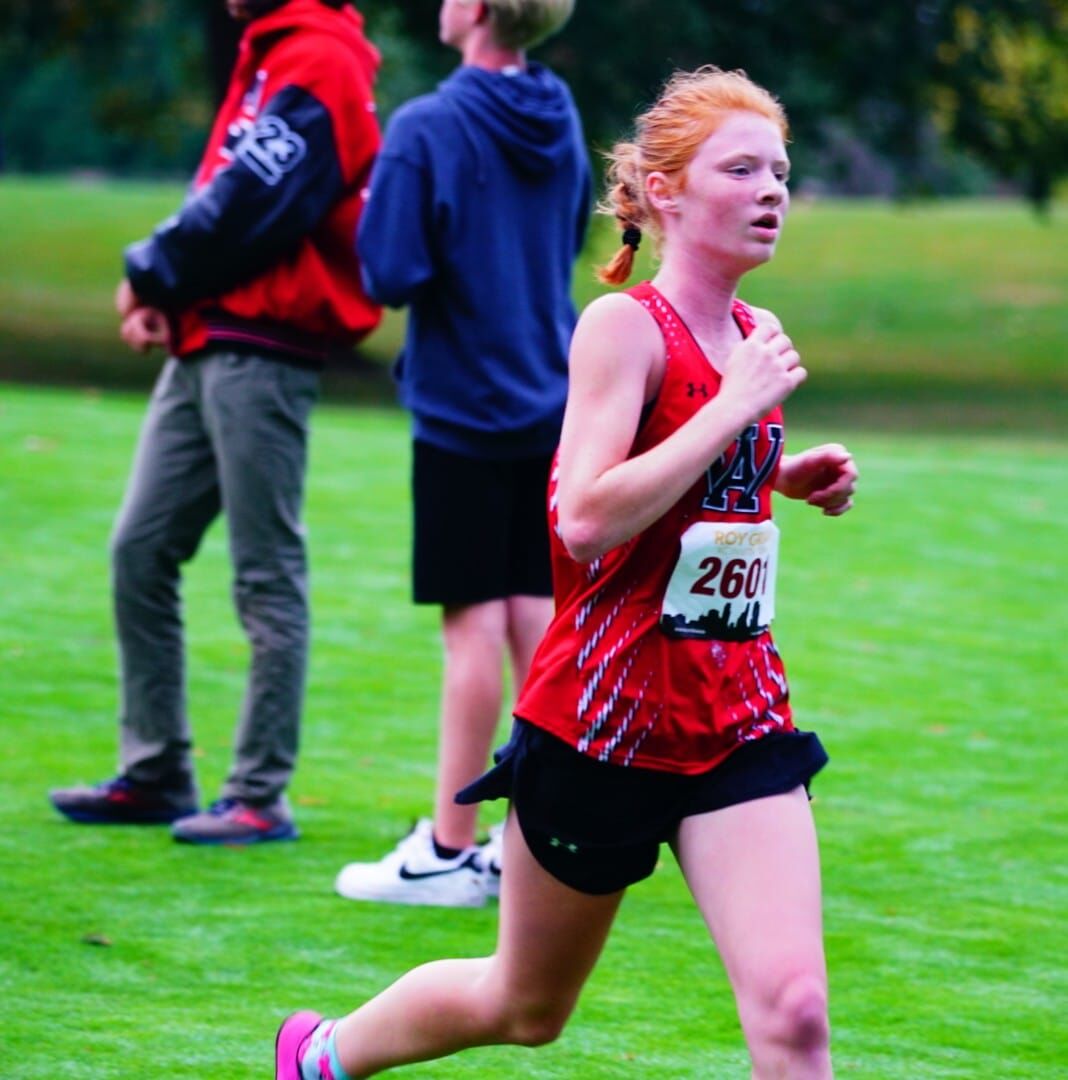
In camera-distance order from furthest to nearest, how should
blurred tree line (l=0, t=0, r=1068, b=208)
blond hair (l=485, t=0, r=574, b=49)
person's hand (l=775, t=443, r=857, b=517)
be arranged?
blurred tree line (l=0, t=0, r=1068, b=208) < blond hair (l=485, t=0, r=574, b=49) < person's hand (l=775, t=443, r=857, b=517)

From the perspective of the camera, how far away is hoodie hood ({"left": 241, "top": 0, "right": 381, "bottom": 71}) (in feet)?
18.3

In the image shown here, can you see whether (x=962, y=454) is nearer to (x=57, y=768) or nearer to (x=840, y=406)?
(x=840, y=406)

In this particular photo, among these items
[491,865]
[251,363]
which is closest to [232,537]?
[251,363]

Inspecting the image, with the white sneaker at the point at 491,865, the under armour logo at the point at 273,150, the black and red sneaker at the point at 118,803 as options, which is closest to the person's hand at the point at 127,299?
the under armour logo at the point at 273,150

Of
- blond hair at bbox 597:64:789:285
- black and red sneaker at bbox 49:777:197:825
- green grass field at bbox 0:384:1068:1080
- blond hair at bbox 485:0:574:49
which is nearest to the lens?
blond hair at bbox 597:64:789:285

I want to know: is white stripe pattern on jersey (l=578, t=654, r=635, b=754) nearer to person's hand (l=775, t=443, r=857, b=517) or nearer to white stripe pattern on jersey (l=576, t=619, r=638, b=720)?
white stripe pattern on jersey (l=576, t=619, r=638, b=720)

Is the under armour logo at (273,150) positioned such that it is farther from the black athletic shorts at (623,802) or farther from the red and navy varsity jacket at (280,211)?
the black athletic shorts at (623,802)

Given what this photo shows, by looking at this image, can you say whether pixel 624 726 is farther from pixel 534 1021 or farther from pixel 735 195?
pixel 735 195

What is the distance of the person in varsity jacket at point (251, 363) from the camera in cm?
550

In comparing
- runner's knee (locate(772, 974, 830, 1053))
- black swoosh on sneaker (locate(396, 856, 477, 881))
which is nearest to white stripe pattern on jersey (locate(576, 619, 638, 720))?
runner's knee (locate(772, 974, 830, 1053))

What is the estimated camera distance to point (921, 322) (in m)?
37.7

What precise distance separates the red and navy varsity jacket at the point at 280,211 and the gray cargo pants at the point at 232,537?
0.42 feet

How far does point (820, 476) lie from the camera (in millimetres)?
3695

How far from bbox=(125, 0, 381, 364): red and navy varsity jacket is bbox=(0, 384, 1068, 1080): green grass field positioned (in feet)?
4.75
